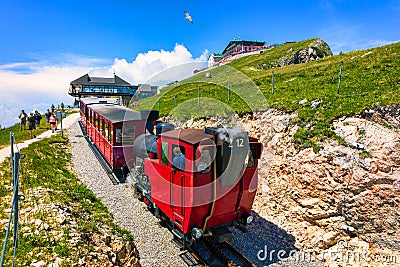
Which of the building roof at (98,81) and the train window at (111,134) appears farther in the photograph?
the building roof at (98,81)

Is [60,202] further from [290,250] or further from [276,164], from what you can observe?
[276,164]

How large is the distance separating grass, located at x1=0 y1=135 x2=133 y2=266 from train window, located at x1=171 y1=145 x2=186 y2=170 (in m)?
3.01

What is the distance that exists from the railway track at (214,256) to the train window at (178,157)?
2.74m

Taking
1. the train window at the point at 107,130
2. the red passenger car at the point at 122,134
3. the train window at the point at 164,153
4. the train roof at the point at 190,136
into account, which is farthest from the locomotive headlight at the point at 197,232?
the train window at the point at 107,130

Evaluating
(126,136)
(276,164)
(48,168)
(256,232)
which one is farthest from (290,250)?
(48,168)

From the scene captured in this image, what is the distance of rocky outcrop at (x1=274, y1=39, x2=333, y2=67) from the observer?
31.5m

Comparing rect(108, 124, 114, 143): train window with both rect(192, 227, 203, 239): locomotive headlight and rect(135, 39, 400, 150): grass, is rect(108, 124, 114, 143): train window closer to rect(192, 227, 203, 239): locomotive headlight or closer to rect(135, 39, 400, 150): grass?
rect(135, 39, 400, 150): grass

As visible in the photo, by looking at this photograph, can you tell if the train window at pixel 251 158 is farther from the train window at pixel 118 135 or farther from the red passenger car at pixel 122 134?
the train window at pixel 118 135

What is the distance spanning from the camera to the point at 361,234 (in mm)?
8102

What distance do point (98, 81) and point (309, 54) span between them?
3702 cm

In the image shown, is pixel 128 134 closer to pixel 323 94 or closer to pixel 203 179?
pixel 203 179

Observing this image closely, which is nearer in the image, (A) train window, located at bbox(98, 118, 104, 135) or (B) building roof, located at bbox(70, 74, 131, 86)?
(A) train window, located at bbox(98, 118, 104, 135)

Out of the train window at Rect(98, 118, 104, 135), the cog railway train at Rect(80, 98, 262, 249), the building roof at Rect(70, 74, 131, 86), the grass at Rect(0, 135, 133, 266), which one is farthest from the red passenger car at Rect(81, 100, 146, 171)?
the building roof at Rect(70, 74, 131, 86)

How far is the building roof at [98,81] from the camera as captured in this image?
44203 millimetres
